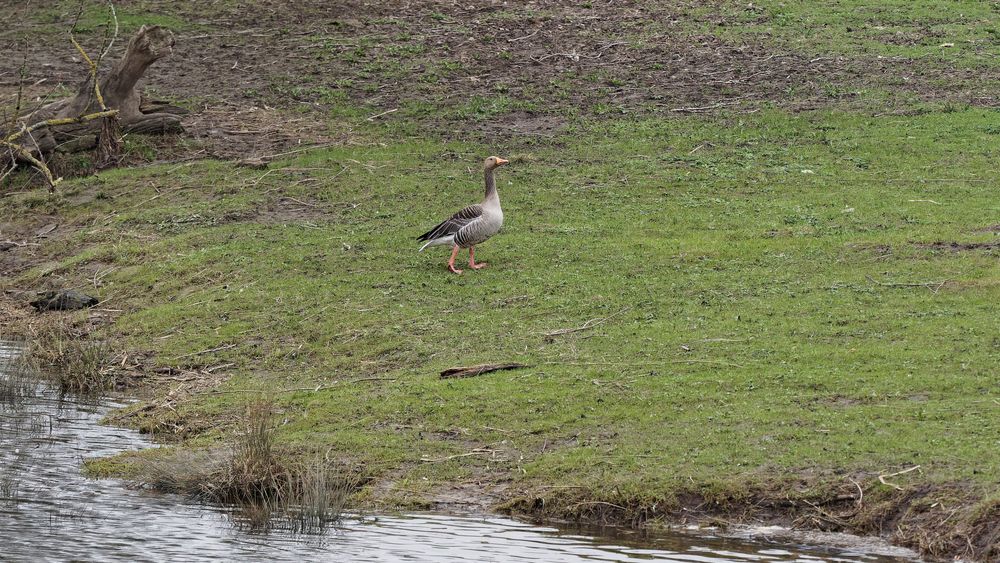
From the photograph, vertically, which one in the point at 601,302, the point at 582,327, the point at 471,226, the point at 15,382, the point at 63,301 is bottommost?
the point at 15,382

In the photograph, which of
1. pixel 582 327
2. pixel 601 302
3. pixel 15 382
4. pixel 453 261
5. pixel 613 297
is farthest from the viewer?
pixel 453 261

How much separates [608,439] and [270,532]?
3.07 metres

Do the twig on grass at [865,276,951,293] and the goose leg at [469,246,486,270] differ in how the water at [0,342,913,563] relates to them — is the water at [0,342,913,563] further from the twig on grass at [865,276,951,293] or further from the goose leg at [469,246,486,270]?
the goose leg at [469,246,486,270]

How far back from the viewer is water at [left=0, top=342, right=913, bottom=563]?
9.95 meters

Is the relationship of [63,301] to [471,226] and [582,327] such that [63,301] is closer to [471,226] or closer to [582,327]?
[471,226]

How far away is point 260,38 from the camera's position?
2939 cm

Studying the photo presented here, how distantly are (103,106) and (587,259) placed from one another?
965 cm

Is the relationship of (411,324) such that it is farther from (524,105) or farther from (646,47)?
(646,47)

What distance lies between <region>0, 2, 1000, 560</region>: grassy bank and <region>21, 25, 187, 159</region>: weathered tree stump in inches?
25.9

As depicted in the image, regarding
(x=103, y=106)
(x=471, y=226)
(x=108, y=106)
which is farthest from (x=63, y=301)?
(x=108, y=106)

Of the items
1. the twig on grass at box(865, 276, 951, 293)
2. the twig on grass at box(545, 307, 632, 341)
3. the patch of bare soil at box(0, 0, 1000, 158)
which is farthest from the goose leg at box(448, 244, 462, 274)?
the patch of bare soil at box(0, 0, 1000, 158)

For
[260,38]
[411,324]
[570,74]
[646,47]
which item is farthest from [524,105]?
[411,324]

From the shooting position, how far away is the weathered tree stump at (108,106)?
2317 cm

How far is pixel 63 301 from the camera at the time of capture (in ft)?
59.2
